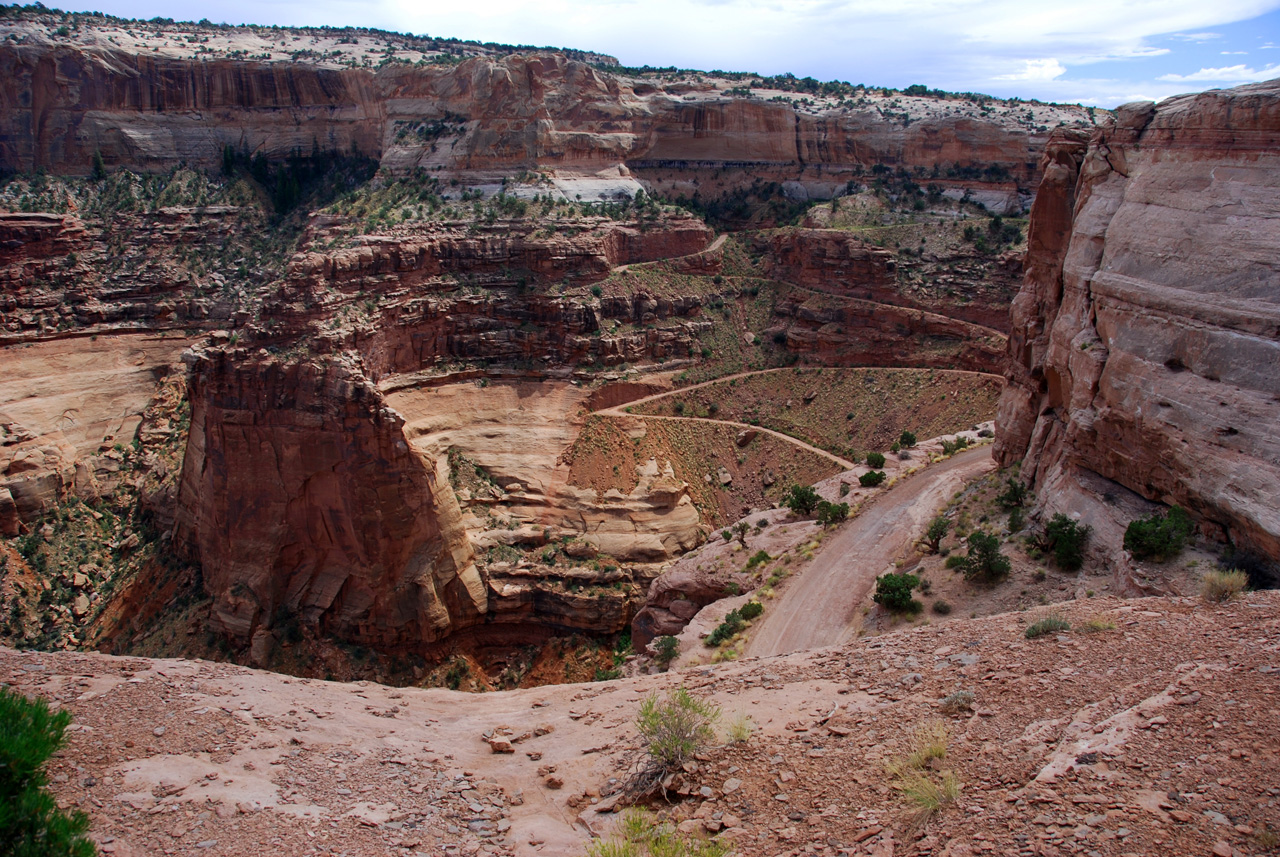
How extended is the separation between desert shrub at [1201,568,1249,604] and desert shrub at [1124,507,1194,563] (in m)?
3.64

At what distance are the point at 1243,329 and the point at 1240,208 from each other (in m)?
3.63

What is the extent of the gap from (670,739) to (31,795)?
9.52 meters

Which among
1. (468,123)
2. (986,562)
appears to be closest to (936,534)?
(986,562)

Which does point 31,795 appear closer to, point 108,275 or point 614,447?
point 614,447

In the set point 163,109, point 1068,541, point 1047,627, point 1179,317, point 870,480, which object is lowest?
point 870,480

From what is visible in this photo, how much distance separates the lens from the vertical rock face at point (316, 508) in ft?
120

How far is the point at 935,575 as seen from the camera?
28.0 m

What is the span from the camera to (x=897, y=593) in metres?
26.6

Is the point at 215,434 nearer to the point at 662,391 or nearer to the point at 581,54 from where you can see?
the point at 662,391

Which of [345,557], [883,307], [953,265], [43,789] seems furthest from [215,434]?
[953,265]

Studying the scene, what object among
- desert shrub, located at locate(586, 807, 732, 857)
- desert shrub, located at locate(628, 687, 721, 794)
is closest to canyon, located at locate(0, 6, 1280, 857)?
desert shrub, located at locate(628, 687, 721, 794)

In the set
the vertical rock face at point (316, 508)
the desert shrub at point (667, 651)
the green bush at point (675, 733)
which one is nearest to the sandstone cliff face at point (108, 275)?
the vertical rock face at point (316, 508)

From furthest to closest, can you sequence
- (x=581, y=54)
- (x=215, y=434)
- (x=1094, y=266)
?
(x=581, y=54) < (x=215, y=434) < (x=1094, y=266)

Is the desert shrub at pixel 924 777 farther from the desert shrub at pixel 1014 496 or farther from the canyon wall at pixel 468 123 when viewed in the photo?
the canyon wall at pixel 468 123
